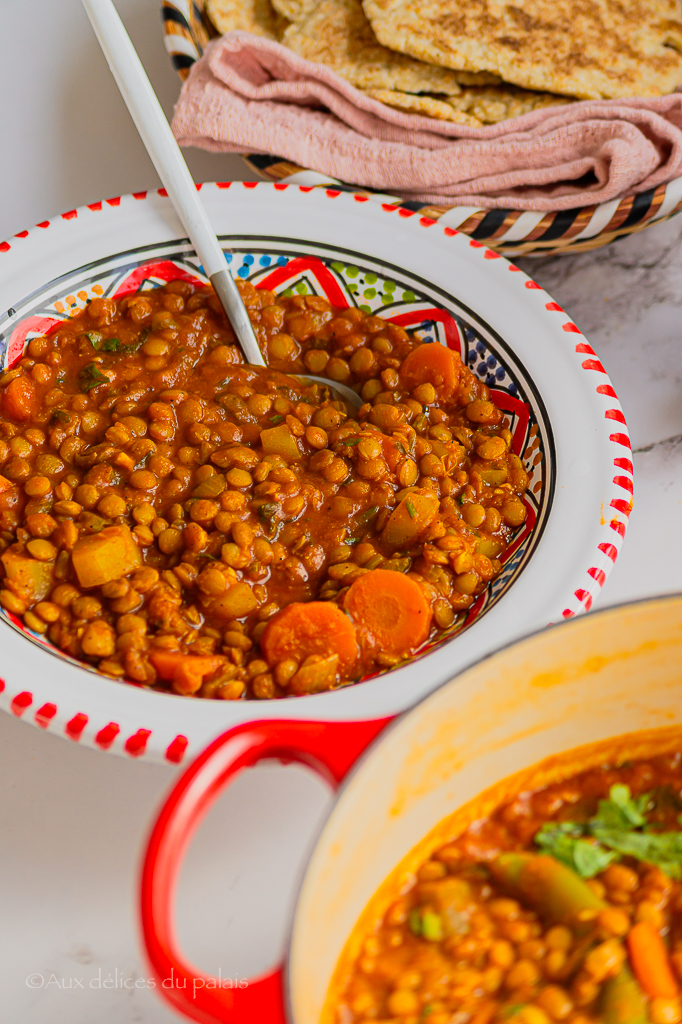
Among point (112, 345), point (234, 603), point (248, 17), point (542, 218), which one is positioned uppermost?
point (248, 17)

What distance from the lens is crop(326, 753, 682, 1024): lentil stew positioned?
893mm

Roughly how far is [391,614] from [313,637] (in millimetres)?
147

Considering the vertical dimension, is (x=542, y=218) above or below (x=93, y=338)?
above

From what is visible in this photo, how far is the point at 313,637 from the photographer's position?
4.88ft

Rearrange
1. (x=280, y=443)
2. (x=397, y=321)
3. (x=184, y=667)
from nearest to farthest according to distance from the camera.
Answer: (x=184, y=667), (x=280, y=443), (x=397, y=321)

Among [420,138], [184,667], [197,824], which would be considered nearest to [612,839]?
[197,824]

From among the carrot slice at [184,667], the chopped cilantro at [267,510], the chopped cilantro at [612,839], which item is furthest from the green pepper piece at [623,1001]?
the chopped cilantro at [267,510]

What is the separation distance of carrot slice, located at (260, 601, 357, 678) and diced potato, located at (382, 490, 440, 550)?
23 cm

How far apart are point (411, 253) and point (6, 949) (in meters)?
1.65

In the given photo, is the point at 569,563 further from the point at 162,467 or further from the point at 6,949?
the point at 6,949

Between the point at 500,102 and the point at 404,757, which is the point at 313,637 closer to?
the point at 404,757

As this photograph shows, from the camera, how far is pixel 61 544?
159cm

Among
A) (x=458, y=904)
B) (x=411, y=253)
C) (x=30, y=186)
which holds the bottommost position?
(x=458, y=904)

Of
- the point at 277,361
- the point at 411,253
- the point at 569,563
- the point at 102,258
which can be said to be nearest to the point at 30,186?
the point at 102,258
